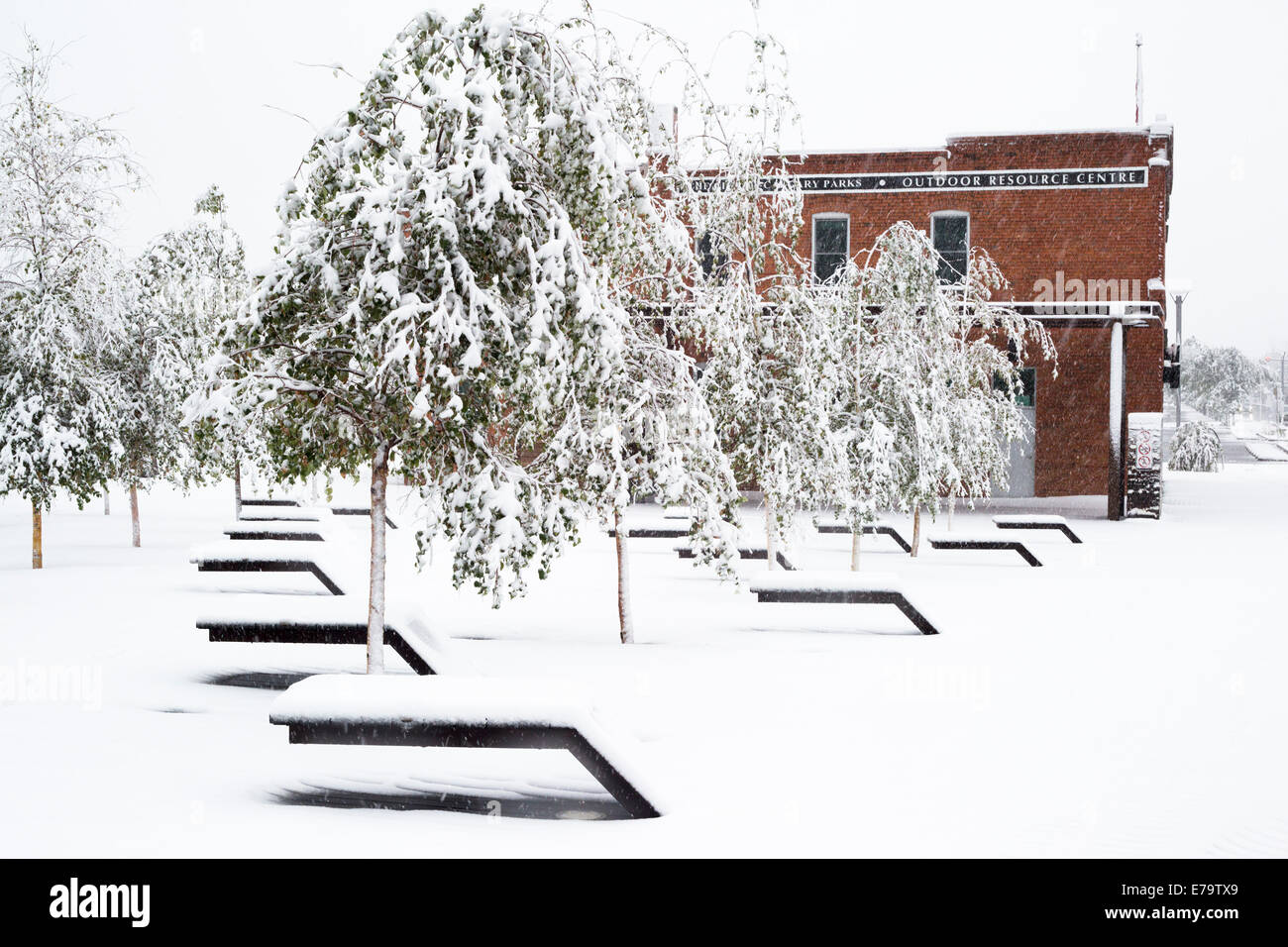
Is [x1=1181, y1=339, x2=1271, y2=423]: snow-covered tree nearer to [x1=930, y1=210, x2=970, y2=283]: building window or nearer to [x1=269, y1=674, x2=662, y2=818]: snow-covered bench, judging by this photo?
[x1=930, y1=210, x2=970, y2=283]: building window

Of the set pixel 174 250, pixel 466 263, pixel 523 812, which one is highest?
pixel 174 250

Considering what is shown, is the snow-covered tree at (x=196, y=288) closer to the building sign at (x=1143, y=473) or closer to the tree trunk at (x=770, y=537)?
the tree trunk at (x=770, y=537)

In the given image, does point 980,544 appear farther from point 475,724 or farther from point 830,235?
point 830,235

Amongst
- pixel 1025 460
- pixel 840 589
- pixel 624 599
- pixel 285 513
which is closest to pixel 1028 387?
pixel 1025 460

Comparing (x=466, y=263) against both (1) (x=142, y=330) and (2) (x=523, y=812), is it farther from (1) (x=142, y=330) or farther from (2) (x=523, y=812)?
(1) (x=142, y=330)

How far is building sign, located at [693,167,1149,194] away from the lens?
27.7 metres

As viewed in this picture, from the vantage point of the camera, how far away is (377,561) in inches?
288

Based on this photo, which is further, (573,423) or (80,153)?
(80,153)

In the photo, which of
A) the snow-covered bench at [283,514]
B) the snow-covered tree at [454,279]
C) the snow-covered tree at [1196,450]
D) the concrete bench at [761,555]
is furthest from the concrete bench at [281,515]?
the snow-covered tree at [1196,450]

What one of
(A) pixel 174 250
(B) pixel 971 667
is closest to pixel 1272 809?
(B) pixel 971 667

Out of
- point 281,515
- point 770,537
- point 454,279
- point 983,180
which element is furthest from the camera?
point 983,180

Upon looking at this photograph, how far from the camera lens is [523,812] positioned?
5777mm

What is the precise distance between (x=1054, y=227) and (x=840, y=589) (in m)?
20.6
